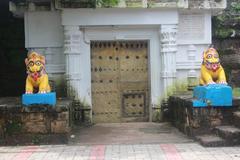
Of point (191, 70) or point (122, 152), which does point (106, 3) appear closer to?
point (191, 70)

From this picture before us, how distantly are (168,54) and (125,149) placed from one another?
4.34m

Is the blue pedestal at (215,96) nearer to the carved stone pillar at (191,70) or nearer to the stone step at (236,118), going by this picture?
the stone step at (236,118)

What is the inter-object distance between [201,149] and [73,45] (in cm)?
510

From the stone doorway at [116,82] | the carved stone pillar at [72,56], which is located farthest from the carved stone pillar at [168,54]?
the carved stone pillar at [72,56]

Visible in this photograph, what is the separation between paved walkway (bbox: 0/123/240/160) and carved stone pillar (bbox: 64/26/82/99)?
5.04ft

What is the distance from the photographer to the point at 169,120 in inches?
499

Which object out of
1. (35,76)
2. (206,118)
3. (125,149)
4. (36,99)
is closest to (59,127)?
(36,99)

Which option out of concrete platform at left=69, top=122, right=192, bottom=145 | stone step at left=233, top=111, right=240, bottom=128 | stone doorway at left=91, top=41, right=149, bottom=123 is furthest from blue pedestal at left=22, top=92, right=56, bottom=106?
stone step at left=233, top=111, right=240, bottom=128

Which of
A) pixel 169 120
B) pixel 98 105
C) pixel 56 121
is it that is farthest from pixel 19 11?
pixel 169 120

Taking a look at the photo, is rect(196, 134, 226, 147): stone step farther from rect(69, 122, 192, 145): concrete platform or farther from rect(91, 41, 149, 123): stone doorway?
rect(91, 41, 149, 123): stone doorway

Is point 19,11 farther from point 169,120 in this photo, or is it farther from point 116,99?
point 169,120

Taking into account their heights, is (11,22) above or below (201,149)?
above

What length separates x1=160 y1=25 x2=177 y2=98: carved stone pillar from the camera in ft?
41.6

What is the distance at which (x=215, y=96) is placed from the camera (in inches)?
383
